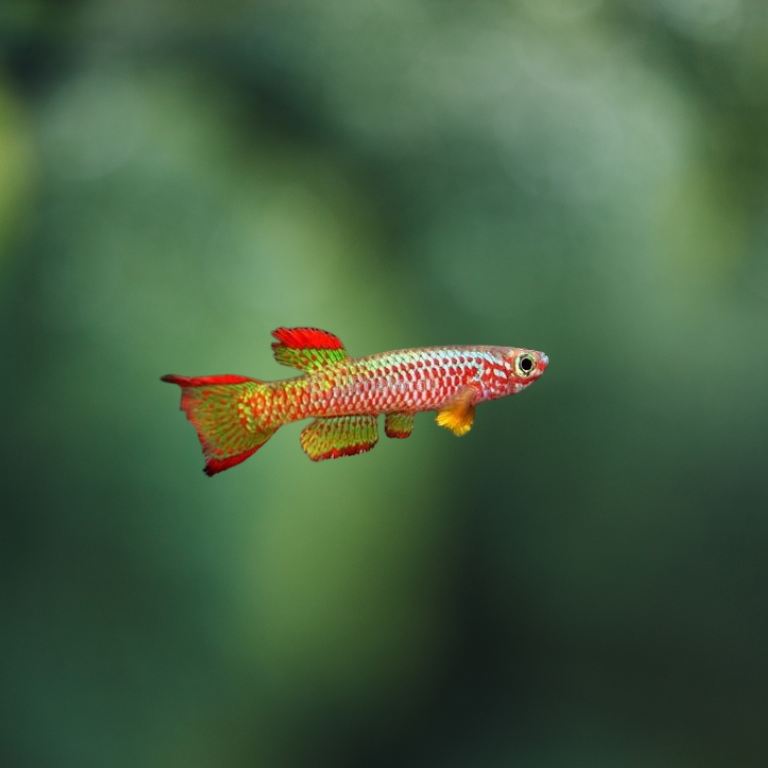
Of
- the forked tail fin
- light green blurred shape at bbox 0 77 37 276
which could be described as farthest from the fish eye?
light green blurred shape at bbox 0 77 37 276

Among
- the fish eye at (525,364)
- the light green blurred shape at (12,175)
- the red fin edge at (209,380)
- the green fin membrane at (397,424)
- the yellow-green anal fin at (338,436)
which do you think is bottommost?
the yellow-green anal fin at (338,436)

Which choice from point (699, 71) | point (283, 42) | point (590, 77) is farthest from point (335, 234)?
point (699, 71)

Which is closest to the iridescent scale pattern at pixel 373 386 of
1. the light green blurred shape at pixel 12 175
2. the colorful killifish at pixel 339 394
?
the colorful killifish at pixel 339 394

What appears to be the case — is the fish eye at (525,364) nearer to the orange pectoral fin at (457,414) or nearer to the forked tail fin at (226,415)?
the orange pectoral fin at (457,414)

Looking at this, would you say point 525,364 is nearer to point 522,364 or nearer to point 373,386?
point 522,364

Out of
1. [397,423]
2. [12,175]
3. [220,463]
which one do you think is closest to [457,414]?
[397,423]

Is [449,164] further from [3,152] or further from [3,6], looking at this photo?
[3,6]
